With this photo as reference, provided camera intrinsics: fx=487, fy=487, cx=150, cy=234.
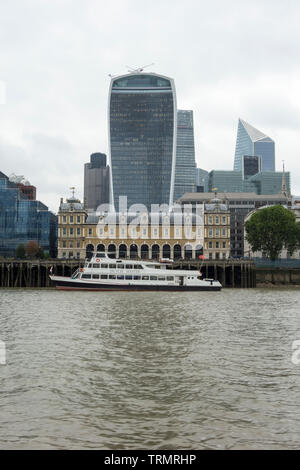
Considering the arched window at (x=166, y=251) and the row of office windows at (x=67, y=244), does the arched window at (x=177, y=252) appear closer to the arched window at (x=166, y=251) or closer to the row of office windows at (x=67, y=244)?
the arched window at (x=166, y=251)

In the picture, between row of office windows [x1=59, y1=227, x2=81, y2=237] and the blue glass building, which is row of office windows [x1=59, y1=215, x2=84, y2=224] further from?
the blue glass building

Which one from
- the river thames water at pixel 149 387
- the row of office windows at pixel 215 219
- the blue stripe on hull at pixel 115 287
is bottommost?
the blue stripe on hull at pixel 115 287

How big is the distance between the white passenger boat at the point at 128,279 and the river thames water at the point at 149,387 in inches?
1891

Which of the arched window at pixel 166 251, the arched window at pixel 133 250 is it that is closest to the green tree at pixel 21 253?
the arched window at pixel 133 250

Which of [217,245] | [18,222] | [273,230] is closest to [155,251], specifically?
[217,245]

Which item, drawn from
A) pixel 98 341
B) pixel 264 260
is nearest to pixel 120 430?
pixel 98 341

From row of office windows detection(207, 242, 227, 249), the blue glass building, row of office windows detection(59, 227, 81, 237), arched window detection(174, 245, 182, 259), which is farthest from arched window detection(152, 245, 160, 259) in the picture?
the blue glass building

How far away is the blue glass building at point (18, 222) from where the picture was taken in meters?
168

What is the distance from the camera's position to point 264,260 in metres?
121

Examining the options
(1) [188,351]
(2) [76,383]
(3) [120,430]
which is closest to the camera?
(3) [120,430]

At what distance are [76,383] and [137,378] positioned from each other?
2611 millimetres

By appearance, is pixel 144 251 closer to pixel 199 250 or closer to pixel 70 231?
pixel 199 250
